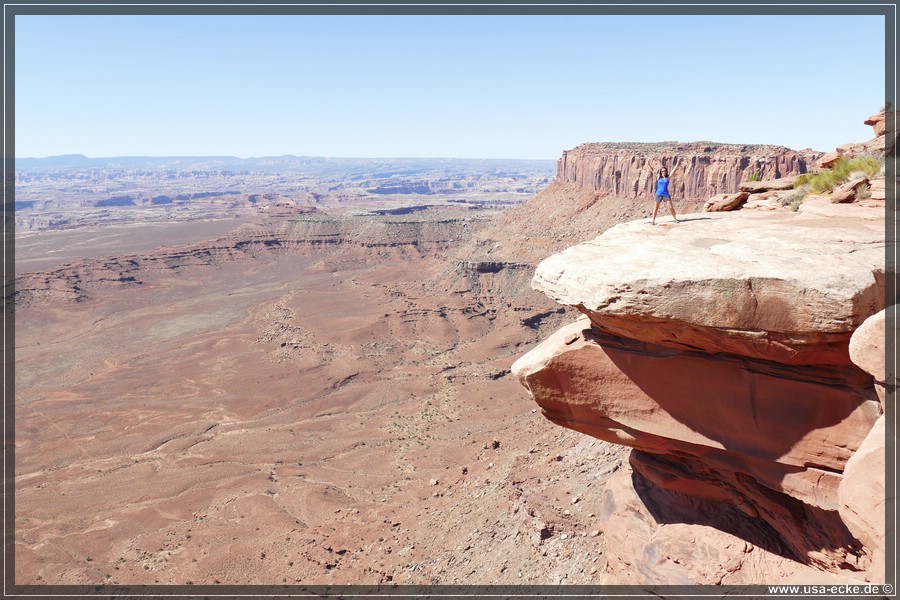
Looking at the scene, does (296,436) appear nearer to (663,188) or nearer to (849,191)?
(663,188)

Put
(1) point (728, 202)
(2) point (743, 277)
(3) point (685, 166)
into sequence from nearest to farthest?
(2) point (743, 277) < (1) point (728, 202) < (3) point (685, 166)

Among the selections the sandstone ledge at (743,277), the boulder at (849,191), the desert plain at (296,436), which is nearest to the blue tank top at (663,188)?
the sandstone ledge at (743,277)

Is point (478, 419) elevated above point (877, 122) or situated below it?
below

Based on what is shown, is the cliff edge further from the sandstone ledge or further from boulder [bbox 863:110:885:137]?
boulder [bbox 863:110:885:137]

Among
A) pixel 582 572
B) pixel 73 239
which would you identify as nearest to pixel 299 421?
pixel 582 572

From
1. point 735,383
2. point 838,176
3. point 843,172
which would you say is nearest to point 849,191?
point 838,176
